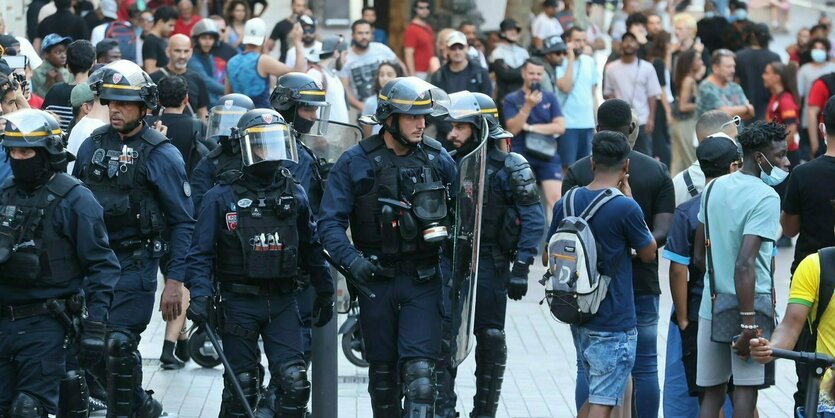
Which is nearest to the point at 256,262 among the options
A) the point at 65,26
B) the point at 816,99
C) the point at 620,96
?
the point at 620,96

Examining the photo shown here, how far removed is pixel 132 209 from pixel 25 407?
159cm

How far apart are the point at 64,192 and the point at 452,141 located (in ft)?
8.04

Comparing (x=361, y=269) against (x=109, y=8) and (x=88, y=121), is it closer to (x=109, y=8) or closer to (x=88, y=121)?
(x=88, y=121)

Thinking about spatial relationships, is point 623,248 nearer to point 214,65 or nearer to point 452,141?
point 452,141

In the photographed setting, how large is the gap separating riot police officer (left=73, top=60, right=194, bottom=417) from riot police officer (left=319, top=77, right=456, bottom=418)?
37.2 inches

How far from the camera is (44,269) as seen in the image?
23.3 feet

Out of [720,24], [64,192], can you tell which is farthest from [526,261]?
[720,24]

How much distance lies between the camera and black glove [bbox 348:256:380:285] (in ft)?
24.7

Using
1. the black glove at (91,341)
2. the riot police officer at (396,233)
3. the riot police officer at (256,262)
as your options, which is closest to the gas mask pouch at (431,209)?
the riot police officer at (396,233)

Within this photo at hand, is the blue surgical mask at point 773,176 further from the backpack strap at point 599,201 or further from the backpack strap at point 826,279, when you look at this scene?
the backpack strap at point 826,279

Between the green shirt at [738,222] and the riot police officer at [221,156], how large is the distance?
8.42 ft

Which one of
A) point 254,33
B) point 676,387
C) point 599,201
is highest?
point 599,201

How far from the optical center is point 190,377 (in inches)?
403

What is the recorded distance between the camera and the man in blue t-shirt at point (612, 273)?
24.3ft
